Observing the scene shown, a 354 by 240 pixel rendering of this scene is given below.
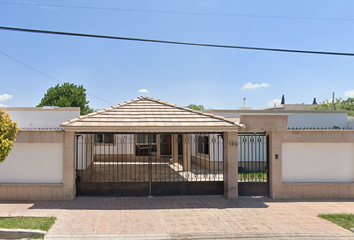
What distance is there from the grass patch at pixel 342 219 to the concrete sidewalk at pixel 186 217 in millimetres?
214

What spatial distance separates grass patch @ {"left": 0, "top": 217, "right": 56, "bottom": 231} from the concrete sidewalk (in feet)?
0.64

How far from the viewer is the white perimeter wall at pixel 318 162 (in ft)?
31.6

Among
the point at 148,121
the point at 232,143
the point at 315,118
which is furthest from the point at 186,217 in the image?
the point at 315,118

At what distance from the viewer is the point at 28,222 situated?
6.67m

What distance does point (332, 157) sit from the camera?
31.9 feet

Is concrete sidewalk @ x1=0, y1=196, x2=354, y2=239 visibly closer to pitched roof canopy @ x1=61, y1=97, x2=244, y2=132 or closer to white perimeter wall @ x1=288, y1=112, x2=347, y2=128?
pitched roof canopy @ x1=61, y1=97, x2=244, y2=132

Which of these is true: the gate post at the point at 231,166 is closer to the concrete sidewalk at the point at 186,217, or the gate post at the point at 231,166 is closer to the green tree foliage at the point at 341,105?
the concrete sidewalk at the point at 186,217

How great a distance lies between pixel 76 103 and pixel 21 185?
1017 inches

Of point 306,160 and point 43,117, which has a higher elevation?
point 43,117

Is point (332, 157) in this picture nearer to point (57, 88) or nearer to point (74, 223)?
point (74, 223)

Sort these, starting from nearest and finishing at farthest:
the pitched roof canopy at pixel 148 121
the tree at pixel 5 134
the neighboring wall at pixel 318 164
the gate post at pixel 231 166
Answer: the tree at pixel 5 134, the pitched roof canopy at pixel 148 121, the gate post at pixel 231 166, the neighboring wall at pixel 318 164

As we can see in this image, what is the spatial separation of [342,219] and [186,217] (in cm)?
433

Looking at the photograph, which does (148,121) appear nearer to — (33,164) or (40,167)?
(40,167)

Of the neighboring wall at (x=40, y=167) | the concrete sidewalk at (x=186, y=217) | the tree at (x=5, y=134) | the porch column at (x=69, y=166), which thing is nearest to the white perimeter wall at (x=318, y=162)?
the concrete sidewalk at (x=186, y=217)
